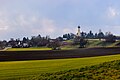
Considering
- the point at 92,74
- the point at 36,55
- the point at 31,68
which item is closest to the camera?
the point at 92,74

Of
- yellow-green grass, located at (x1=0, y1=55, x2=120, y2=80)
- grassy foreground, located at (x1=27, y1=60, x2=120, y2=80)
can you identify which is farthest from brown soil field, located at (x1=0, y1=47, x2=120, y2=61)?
grassy foreground, located at (x1=27, y1=60, x2=120, y2=80)

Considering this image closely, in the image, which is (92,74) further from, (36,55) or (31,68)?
(36,55)

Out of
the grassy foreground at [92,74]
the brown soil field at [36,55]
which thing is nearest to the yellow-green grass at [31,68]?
the grassy foreground at [92,74]

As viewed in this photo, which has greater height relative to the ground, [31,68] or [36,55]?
[36,55]

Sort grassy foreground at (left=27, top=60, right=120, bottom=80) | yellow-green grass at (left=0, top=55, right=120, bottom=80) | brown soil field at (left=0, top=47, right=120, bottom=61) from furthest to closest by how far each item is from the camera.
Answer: brown soil field at (left=0, top=47, right=120, bottom=61) < yellow-green grass at (left=0, top=55, right=120, bottom=80) < grassy foreground at (left=27, top=60, right=120, bottom=80)

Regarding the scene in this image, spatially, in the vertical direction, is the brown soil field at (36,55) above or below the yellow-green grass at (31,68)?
above

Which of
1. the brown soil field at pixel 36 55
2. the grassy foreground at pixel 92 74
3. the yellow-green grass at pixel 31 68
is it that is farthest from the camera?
the brown soil field at pixel 36 55

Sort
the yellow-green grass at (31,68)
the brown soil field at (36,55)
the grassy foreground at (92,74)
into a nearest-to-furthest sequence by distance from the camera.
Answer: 1. the grassy foreground at (92,74)
2. the yellow-green grass at (31,68)
3. the brown soil field at (36,55)

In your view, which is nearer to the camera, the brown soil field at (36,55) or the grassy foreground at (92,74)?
the grassy foreground at (92,74)

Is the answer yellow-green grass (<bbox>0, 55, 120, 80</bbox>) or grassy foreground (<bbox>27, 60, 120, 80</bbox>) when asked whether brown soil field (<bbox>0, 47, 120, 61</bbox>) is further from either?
grassy foreground (<bbox>27, 60, 120, 80</bbox>)

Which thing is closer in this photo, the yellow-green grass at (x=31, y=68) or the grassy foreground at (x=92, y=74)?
the grassy foreground at (x=92, y=74)

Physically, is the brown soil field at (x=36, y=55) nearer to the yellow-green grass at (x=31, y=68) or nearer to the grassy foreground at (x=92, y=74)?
the yellow-green grass at (x=31, y=68)

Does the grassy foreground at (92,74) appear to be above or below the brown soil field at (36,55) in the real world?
below

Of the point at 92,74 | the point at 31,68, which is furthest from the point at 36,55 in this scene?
the point at 92,74
